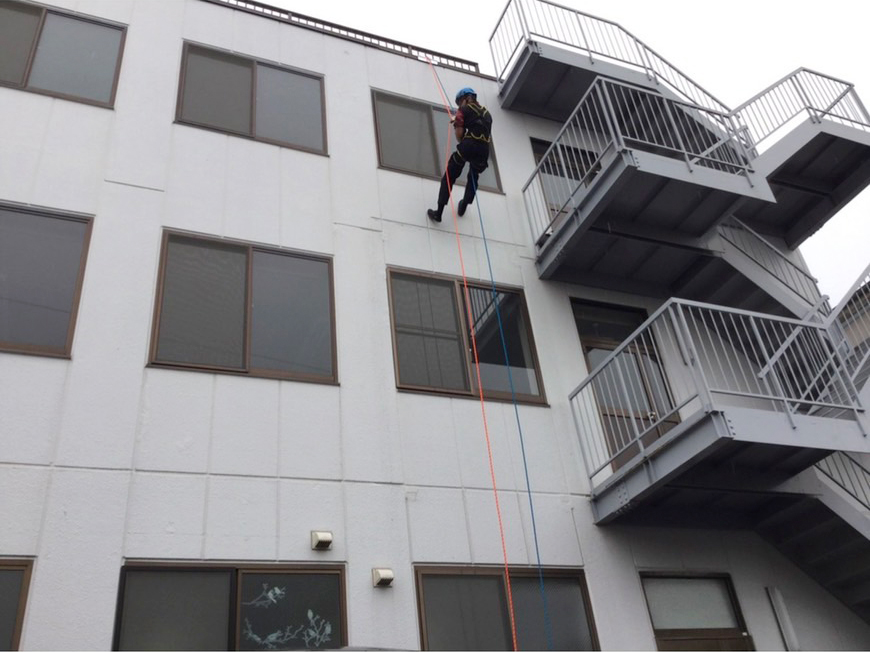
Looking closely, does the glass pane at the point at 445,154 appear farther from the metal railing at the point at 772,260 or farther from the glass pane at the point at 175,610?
the glass pane at the point at 175,610

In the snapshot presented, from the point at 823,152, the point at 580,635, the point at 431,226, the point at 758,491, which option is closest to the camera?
the point at 580,635

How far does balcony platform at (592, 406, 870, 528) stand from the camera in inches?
289

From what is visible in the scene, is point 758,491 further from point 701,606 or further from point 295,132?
point 295,132

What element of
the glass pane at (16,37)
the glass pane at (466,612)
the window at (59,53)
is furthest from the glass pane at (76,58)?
the glass pane at (466,612)

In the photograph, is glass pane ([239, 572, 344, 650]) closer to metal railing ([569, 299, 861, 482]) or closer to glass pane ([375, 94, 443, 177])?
metal railing ([569, 299, 861, 482])

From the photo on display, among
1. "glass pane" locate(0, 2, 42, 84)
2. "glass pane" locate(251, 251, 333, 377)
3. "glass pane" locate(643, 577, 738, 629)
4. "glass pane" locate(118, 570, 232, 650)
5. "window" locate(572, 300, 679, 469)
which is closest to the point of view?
"glass pane" locate(118, 570, 232, 650)

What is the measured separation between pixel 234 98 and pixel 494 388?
489 cm

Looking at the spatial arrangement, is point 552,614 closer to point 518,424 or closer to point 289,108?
point 518,424

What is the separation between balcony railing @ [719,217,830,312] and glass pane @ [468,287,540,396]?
11.6 feet

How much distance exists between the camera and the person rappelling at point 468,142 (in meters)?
9.59

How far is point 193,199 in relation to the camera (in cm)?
862

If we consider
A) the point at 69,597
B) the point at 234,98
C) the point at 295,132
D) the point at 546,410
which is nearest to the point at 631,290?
the point at 546,410

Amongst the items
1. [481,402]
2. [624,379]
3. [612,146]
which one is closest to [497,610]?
[481,402]

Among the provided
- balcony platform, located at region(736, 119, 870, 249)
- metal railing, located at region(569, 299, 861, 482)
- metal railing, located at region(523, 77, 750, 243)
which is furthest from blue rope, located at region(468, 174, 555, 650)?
balcony platform, located at region(736, 119, 870, 249)
